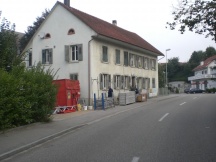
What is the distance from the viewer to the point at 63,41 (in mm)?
32750

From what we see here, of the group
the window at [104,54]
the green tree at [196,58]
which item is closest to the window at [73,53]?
the window at [104,54]

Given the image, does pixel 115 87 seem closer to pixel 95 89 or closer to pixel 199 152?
pixel 95 89

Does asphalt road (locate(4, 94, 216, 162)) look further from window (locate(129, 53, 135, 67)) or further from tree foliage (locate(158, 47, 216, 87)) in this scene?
tree foliage (locate(158, 47, 216, 87))

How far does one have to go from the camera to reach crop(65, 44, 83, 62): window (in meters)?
31.5

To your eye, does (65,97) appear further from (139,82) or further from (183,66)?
(183,66)

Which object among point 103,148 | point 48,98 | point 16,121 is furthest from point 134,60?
point 103,148

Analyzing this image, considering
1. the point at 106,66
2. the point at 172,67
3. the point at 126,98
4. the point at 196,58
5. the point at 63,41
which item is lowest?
the point at 126,98

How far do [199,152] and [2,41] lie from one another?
9877mm

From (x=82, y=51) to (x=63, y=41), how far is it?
2713 mm

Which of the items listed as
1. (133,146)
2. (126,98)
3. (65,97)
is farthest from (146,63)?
(133,146)

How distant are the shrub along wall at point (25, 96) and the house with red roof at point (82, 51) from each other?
13.3 m

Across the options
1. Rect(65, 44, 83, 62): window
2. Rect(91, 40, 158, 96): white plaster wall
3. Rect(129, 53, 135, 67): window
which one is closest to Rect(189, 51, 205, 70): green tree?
Rect(91, 40, 158, 96): white plaster wall

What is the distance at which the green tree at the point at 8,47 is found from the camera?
14966mm

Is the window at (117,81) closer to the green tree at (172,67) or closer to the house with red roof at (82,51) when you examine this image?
the house with red roof at (82,51)
